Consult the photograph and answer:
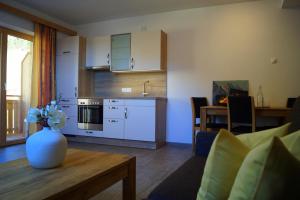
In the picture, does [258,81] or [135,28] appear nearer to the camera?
[258,81]

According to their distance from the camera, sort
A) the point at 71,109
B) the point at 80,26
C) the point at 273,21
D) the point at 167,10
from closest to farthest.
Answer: the point at 273,21 → the point at 167,10 → the point at 71,109 → the point at 80,26

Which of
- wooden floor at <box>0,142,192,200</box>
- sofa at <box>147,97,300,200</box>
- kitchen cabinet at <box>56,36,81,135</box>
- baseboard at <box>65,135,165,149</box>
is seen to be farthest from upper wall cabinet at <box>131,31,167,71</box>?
sofa at <box>147,97,300,200</box>

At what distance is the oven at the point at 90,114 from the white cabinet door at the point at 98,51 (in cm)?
81

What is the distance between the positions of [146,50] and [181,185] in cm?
358

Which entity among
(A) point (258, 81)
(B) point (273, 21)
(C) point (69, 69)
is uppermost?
(B) point (273, 21)

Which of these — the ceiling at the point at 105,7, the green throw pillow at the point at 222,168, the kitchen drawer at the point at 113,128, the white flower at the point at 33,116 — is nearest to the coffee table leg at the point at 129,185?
the white flower at the point at 33,116

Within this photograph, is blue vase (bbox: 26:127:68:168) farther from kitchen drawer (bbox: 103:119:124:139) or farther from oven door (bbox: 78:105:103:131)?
oven door (bbox: 78:105:103:131)

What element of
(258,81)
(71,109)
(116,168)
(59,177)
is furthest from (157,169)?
(71,109)

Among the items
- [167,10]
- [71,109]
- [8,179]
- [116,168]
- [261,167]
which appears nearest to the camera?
[261,167]

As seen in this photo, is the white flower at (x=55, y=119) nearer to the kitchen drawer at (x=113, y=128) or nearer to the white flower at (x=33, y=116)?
the white flower at (x=33, y=116)

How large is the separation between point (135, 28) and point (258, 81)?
103 inches

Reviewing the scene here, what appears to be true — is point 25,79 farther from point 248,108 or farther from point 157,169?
point 248,108

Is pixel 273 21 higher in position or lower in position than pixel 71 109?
higher

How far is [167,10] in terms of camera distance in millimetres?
4629
